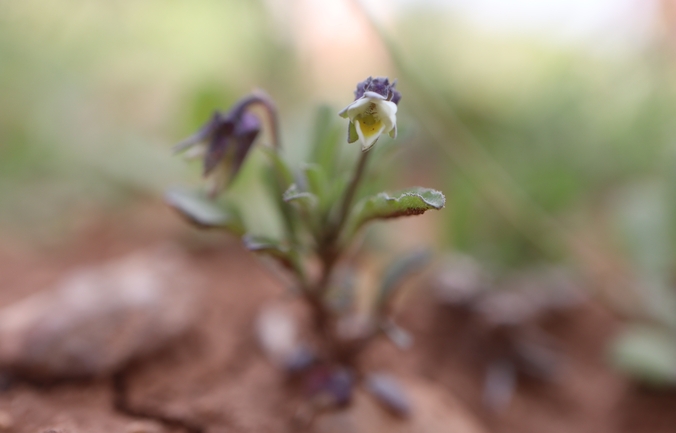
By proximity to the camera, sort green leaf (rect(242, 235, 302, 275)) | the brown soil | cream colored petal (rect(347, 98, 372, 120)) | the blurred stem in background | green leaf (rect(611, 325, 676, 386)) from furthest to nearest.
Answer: the blurred stem in background < green leaf (rect(611, 325, 676, 386)) < the brown soil < green leaf (rect(242, 235, 302, 275)) < cream colored petal (rect(347, 98, 372, 120))

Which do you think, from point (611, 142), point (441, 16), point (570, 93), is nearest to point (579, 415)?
point (611, 142)

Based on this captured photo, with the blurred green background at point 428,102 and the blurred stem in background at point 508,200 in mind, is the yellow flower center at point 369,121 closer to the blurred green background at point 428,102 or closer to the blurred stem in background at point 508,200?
the blurred green background at point 428,102

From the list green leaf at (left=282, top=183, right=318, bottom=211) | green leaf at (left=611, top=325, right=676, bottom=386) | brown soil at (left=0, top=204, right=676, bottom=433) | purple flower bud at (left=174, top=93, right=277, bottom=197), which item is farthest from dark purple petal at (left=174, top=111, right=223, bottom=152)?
green leaf at (left=611, top=325, right=676, bottom=386)

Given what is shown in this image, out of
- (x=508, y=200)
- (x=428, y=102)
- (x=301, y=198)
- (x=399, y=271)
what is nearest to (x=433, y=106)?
(x=428, y=102)

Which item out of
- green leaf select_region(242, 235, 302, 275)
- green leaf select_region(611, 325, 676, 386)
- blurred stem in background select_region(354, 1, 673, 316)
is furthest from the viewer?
blurred stem in background select_region(354, 1, 673, 316)

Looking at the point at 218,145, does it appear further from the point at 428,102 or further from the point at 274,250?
the point at 428,102

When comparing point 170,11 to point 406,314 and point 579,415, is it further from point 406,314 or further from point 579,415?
point 579,415

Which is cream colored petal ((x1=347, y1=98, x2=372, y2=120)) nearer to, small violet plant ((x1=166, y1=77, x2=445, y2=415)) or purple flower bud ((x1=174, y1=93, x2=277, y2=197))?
small violet plant ((x1=166, y1=77, x2=445, y2=415))
